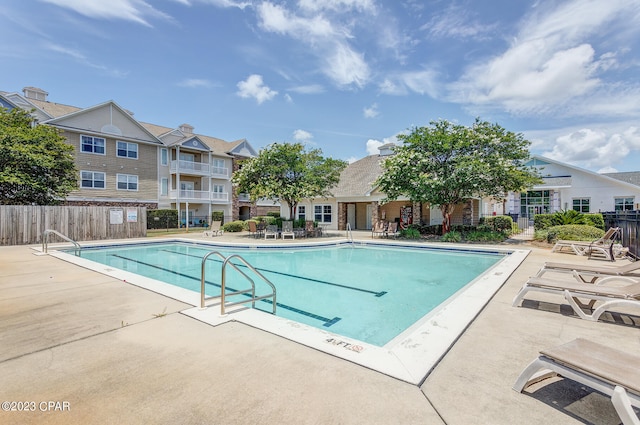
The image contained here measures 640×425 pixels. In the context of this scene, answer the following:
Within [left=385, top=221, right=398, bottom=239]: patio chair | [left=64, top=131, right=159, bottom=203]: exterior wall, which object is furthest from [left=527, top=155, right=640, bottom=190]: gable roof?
[left=64, top=131, right=159, bottom=203]: exterior wall

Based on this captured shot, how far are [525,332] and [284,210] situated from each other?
25.2 m

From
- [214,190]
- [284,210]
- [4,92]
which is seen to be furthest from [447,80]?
[4,92]

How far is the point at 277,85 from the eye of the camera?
66.6 feet

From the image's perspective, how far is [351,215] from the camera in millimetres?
25922

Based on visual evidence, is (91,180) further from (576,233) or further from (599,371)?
(576,233)

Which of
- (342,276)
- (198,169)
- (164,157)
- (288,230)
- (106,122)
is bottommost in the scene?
(342,276)

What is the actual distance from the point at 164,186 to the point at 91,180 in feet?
18.8

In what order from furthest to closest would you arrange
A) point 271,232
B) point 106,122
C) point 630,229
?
1. point 106,122
2. point 271,232
3. point 630,229

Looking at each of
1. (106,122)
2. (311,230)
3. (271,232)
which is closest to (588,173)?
(311,230)

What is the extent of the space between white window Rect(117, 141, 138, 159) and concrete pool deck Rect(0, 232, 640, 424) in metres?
25.8

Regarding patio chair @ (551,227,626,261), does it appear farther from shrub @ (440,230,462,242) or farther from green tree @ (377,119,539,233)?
shrub @ (440,230,462,242)

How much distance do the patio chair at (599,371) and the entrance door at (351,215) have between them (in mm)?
22843

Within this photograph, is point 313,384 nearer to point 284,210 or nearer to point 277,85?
point 277,85

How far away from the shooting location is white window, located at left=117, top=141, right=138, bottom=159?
25906mm
